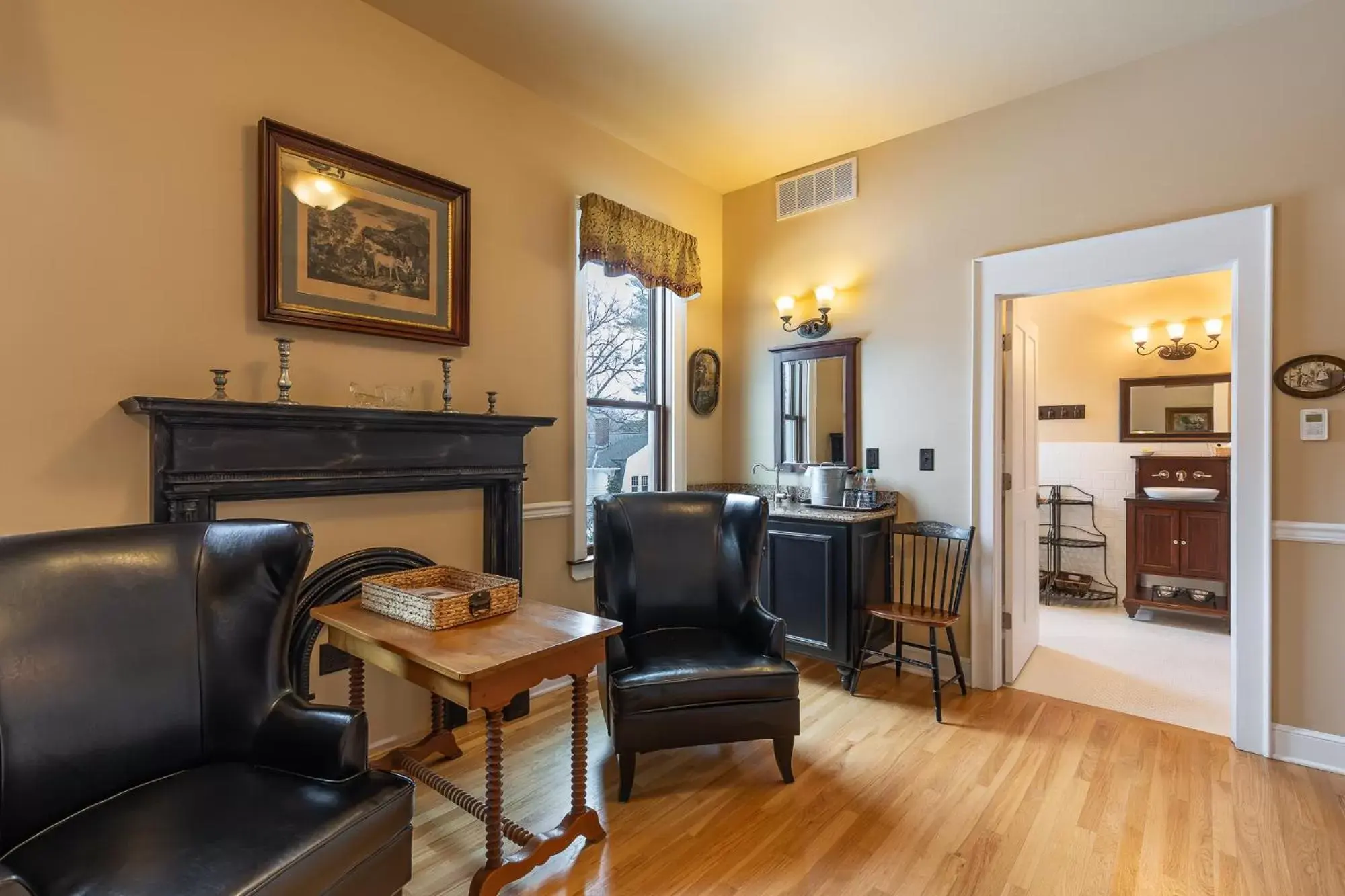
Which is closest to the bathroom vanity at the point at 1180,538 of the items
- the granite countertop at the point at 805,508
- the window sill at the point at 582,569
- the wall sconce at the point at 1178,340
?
the wall sconce at the point at 1178,340

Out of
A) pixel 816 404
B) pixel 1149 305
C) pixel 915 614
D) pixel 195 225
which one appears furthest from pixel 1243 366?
pixel 195 225

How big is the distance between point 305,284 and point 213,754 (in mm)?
1581

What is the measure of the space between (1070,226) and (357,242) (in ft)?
10.4

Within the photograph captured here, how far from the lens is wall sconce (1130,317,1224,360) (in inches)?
184

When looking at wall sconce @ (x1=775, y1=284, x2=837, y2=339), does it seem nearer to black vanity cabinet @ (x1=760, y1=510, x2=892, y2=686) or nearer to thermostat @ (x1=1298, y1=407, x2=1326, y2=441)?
Result: black vanity cabinet @ (x1=760, y1=510, x2=892, y2=686)

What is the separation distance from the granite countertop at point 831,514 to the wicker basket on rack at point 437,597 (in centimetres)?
172

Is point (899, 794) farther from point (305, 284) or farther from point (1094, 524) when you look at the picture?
point (1094, 524)

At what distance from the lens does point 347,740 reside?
1.46m

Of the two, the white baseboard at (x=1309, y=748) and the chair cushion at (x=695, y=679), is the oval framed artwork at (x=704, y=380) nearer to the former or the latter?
the chair cushion at (x=695, y=679)

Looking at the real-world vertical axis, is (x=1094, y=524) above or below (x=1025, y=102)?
below

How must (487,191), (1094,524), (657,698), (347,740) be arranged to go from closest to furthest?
(347,740), (657,698), (487,191), (1094,524)

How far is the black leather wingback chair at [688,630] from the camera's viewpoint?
87.1 inches

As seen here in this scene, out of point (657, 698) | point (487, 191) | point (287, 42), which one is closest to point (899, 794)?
point (657, 698)

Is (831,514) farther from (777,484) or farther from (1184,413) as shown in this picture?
(1184,413)
